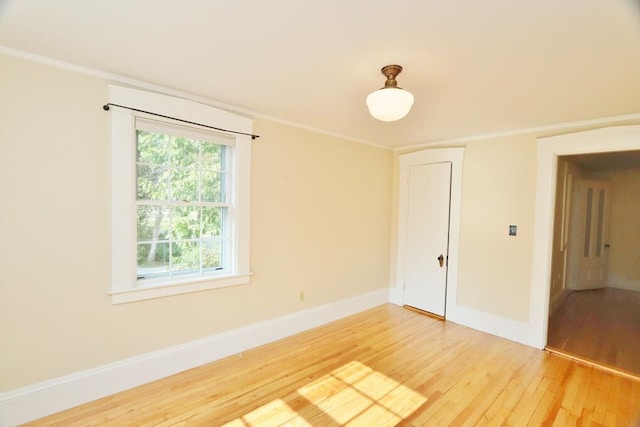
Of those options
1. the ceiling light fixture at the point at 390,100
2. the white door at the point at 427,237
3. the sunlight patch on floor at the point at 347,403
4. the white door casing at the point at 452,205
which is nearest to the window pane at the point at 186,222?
the sunlight patch on floor at the point at 347,403

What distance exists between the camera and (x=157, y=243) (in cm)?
251

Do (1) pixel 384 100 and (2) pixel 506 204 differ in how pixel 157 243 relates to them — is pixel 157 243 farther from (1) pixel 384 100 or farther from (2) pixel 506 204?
(2) pixel 506 204

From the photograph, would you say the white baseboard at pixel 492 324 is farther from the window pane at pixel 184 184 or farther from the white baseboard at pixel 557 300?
the window pane at pixel 184 184

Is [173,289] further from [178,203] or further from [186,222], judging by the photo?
→ [178,203]

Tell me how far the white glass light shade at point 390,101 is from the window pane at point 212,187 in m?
1.68

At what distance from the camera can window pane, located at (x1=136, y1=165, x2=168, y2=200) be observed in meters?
2.41

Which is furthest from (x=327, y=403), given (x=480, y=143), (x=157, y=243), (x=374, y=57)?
(x=480, y=143)

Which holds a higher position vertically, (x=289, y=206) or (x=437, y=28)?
(x=437, y=28)

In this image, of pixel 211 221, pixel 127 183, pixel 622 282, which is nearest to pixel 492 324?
pixel 211 221

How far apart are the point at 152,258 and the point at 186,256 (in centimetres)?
28

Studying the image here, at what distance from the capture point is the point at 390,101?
5.92 feet

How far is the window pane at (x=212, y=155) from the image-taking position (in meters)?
→ 2.75

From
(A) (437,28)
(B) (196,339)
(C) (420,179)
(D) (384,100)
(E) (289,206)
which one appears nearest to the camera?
(A) (437,28)

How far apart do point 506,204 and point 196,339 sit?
3.69 m
